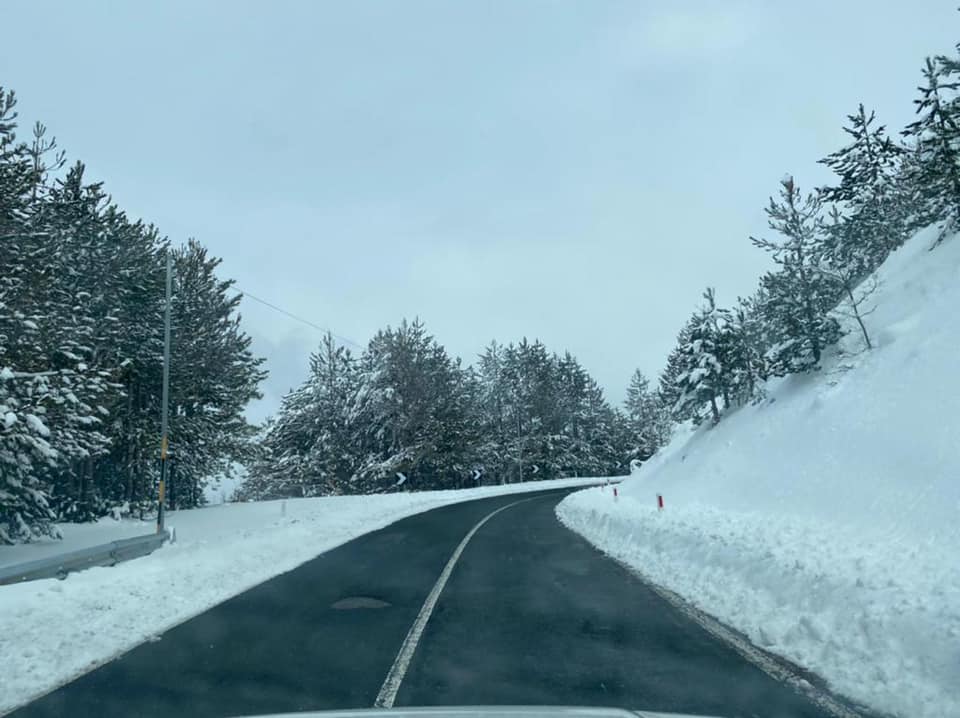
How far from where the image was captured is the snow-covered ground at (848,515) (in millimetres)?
6328

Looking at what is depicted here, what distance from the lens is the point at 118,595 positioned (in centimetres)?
1060

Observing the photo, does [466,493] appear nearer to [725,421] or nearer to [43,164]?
[725,421]

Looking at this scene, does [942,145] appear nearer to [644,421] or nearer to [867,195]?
[867,195]

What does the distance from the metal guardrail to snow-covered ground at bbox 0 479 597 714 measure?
266 millimetres

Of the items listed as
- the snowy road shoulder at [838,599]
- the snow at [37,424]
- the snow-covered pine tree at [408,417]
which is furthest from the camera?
the snow-covered pine tree at [408,417]

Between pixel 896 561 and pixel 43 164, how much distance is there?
2739cm

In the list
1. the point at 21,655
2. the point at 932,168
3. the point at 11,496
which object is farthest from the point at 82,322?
the point at 932,168

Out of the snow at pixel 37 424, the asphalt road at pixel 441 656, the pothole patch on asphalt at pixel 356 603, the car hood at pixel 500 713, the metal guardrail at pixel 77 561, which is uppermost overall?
the snow at pixel 37 424

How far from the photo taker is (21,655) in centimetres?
748

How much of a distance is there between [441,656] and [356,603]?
3.51 meters

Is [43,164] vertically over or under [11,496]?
over

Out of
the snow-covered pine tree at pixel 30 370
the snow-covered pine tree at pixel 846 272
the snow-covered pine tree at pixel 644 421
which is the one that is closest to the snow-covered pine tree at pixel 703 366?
the snow-covered pine tree at pixel 846 272

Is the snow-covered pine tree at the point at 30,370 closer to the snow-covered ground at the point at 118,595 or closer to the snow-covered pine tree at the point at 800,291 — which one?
the snow-covered ground at the point at 118,595

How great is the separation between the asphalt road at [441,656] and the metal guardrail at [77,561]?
3.29m
